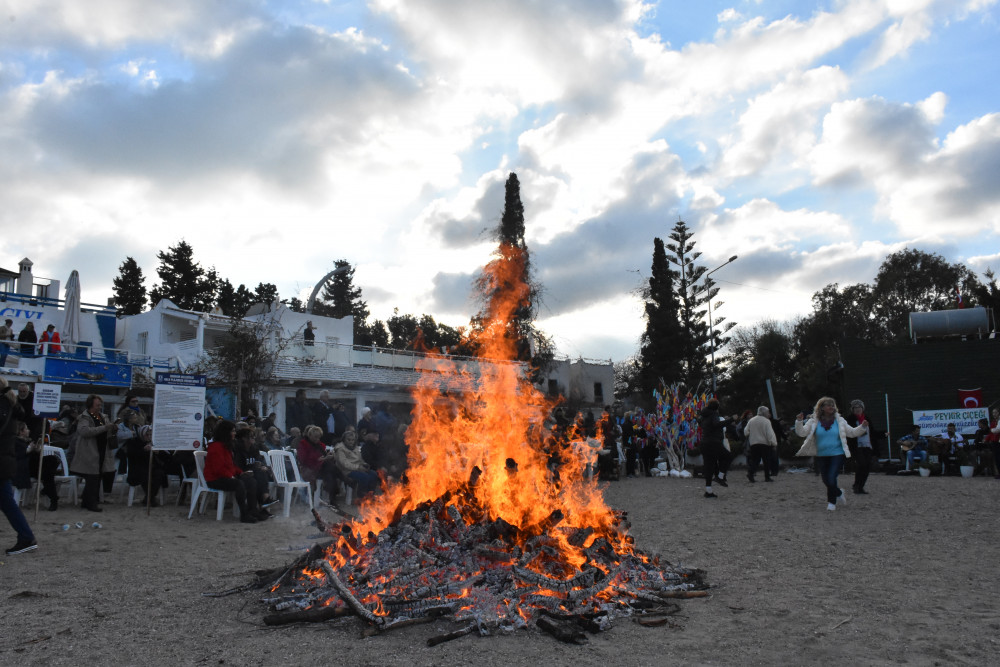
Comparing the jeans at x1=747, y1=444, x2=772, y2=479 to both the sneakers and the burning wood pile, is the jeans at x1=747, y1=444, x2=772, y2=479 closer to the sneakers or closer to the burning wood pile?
the burning wood pile

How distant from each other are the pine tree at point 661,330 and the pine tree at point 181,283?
3478cm

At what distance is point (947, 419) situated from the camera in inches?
746

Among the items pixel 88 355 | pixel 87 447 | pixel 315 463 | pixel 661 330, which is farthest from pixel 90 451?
pixel 661 330

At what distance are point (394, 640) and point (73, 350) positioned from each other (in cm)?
2612

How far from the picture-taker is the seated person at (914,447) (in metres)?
18.0

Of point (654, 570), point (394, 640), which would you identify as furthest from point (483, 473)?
point (394, 640)

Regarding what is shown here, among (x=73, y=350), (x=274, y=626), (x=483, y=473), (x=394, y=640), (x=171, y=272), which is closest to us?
(x=394, y=640)

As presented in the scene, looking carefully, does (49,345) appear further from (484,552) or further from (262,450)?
(484,552)

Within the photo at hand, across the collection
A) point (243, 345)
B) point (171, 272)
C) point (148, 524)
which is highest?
point (171, 272)

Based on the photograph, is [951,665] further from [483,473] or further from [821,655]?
[483,473]

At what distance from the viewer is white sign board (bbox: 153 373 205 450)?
34.3 feet

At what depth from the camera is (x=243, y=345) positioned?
23047 mm

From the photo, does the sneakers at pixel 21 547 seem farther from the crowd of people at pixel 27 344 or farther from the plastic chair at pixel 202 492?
the crowd of people at pixel 27 344

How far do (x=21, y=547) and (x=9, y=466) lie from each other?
0.89 m
